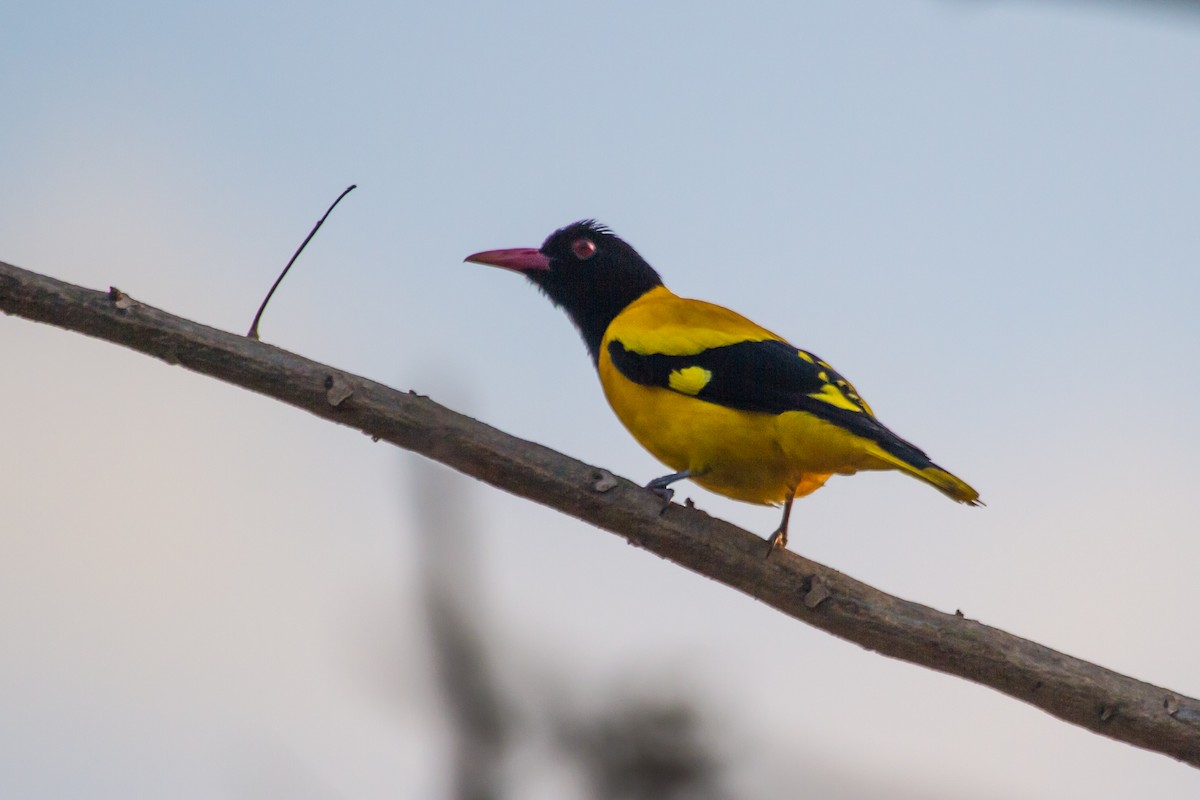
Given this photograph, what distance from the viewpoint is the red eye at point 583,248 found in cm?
689

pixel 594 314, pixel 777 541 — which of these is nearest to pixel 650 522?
pixel 777 541

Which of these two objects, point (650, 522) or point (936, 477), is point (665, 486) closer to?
point (650, 522)

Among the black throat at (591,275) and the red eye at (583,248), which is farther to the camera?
the red eye at (583,248)

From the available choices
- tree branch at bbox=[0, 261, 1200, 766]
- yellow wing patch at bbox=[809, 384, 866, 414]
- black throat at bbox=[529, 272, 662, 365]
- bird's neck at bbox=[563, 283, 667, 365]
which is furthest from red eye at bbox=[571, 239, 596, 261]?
tree branch at bbox=[0, 261, 1200, 766]

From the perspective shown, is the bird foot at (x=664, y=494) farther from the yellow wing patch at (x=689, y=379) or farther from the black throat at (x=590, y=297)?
the black throat at (x=590, y=297)

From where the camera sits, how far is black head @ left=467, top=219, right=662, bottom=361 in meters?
6.70

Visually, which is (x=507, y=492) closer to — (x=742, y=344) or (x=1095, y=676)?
(x=742, y=344)

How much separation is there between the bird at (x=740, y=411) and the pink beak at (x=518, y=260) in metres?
1.05

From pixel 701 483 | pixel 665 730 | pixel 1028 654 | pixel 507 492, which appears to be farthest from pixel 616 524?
pixel 665 730

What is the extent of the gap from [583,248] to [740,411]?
7.53ft

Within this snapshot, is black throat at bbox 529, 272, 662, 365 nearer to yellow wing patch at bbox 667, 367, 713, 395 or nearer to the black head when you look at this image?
the black head

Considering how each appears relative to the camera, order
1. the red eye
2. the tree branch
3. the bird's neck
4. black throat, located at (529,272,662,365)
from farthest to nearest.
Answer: the red eye < black throat, located at (529,272,662,365) < the bird's neck < the tree branch

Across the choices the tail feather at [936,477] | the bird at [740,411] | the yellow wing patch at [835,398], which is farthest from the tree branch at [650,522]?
the yellow wing patch at [835,398]

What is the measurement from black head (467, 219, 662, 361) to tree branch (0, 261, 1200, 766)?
246cm
